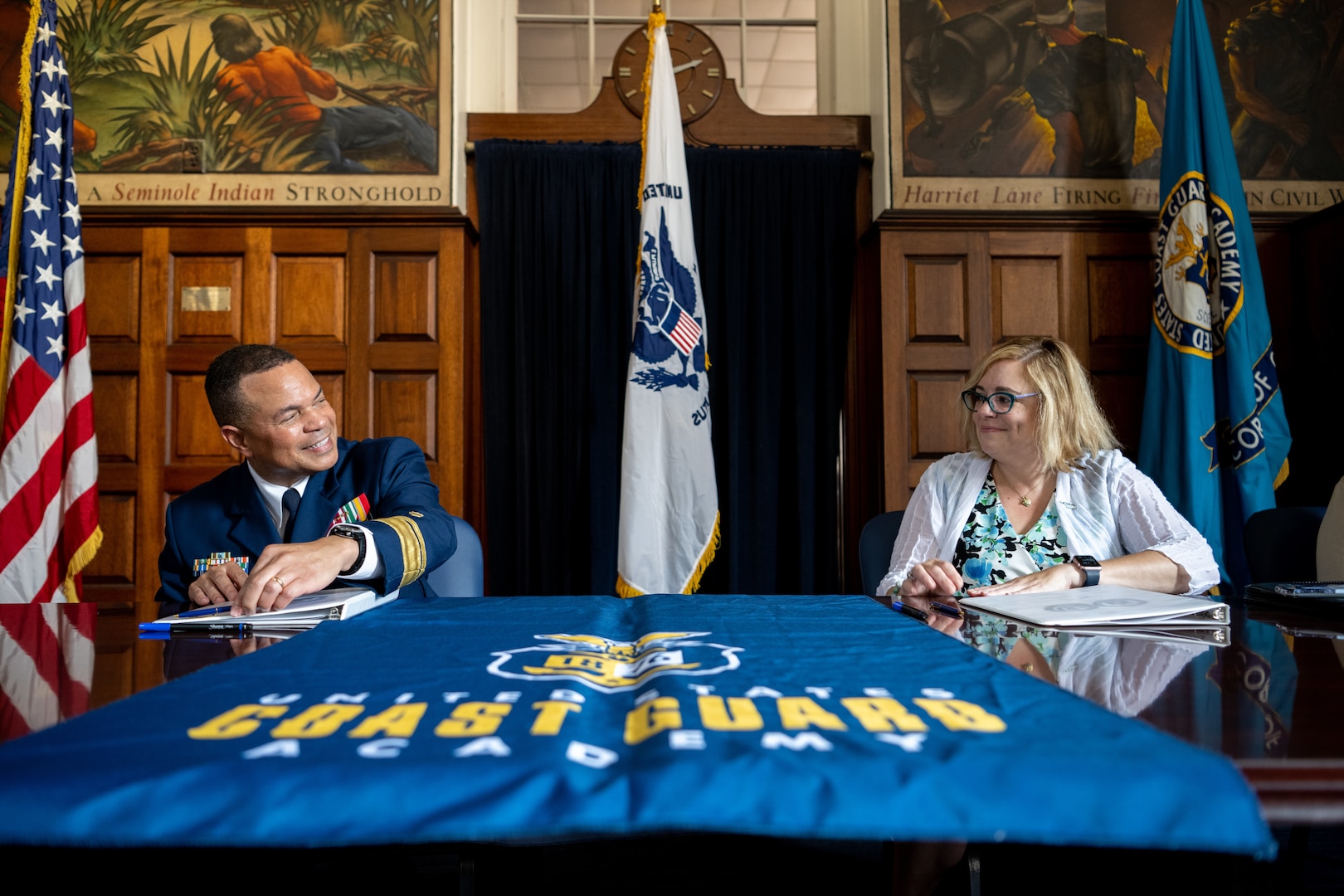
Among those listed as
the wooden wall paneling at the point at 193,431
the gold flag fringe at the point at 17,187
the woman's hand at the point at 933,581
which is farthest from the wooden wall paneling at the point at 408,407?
the woman's hand at the point at 933,581

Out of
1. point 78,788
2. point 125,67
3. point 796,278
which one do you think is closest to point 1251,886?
point 78,788

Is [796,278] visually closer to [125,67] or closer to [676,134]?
[676,134]

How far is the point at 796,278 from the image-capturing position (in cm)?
446

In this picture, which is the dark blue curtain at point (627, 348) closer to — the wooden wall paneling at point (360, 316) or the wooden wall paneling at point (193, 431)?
the wooden wall paneling at point (360, 316)

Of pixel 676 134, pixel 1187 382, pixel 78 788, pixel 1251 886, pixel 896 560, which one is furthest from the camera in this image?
pixel 676 134

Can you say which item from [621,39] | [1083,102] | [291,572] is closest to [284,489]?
[291,572]

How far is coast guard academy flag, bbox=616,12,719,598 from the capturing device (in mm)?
3979

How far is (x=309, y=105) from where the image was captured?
4.25 metres

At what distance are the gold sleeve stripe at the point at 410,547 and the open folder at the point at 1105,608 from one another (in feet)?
3.43

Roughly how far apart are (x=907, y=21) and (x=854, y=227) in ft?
3.30

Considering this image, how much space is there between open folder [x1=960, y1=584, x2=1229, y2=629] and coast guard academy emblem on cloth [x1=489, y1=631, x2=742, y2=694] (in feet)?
1.77

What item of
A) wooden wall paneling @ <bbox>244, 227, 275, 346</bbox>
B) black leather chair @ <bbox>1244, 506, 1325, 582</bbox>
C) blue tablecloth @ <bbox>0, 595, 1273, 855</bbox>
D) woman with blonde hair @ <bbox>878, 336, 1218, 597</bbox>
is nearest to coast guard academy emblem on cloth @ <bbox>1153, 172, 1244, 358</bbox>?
black leather chair @ <bbox>1244, 506, 1325, 582</bbox>

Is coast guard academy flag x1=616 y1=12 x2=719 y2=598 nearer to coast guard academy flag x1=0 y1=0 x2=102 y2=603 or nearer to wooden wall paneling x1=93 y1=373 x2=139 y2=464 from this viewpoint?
coast guard academy flag x1=0 y1=0 x2=102 y2=603

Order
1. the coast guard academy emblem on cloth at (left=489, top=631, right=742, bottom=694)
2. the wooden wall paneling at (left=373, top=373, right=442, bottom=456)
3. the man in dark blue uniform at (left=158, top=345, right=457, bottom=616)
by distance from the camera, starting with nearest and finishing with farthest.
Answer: the coast guard academy emblem on cloth at (left=489, top=631, right=742, bottom=694)
the man in dark blue uniform at (left=158, top=345, right=457, bottom=616)
the wooden wall paneling at (left=373, top=373, right=442, bottom=456)
